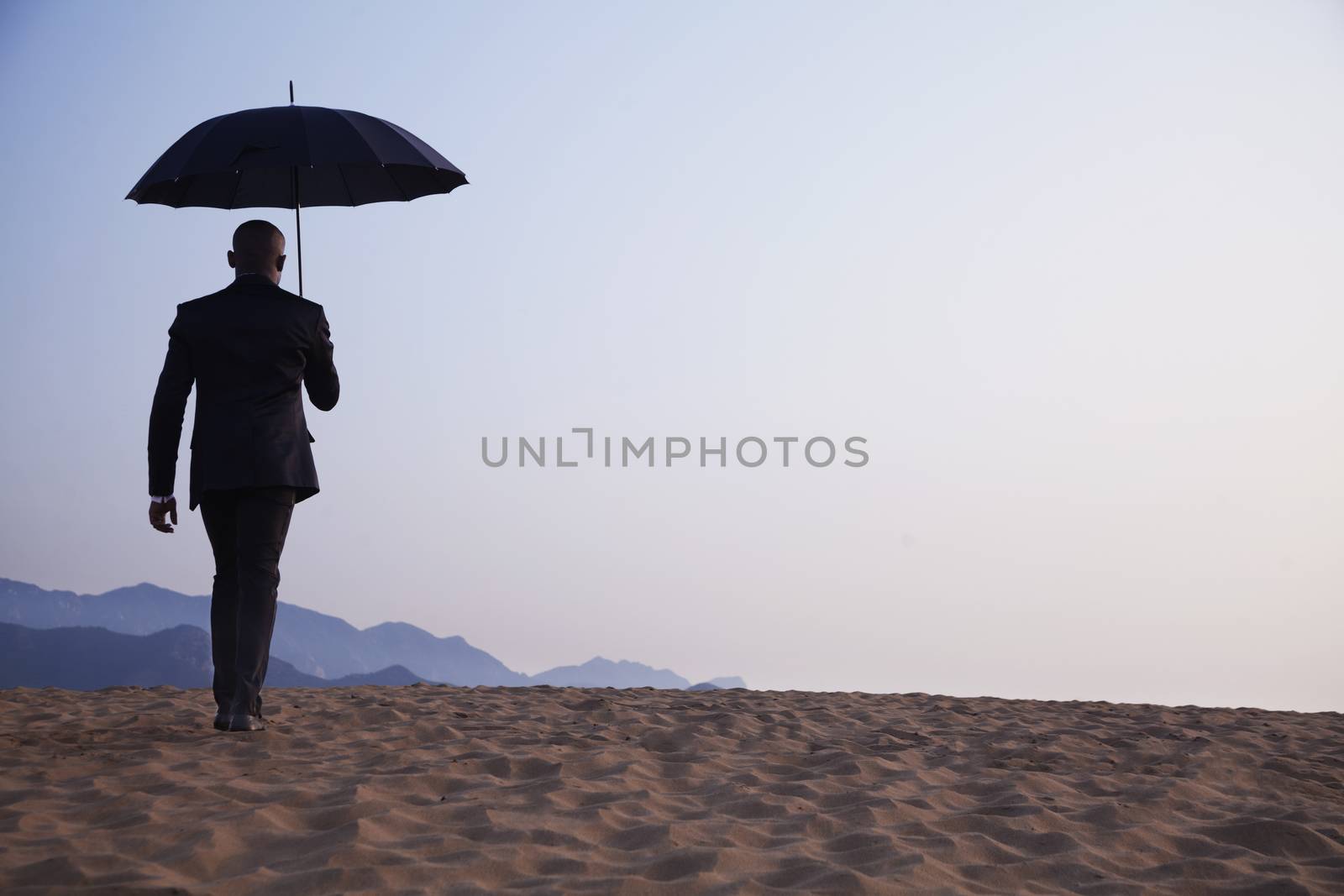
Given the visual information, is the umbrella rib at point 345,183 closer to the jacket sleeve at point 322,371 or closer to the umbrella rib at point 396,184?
the umbrella rib at point 396,184

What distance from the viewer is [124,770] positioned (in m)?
3.76

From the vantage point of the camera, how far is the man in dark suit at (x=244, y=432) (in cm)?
428

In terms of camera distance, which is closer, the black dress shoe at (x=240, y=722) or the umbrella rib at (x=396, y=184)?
the black dress shoe at (x=240, y=722)

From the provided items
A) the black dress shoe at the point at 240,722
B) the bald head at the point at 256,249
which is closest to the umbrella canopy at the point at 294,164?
the bald head at the point at 256,249

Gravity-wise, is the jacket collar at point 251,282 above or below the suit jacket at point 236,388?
above

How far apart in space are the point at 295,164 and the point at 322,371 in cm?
88

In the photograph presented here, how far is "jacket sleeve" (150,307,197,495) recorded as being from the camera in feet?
14.2

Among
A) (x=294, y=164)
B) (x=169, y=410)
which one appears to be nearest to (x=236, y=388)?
(x=169, y=410)

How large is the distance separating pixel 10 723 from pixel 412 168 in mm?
3312

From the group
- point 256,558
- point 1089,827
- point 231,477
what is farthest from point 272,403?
point 1089,827

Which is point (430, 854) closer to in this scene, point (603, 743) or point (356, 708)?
point (603, 743)

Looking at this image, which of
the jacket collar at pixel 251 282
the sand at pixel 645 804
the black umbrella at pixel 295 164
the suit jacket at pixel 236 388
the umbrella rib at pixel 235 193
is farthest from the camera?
the umbrella rib at pixel 235 193

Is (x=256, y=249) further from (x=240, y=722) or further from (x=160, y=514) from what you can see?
(x=240, y=722)

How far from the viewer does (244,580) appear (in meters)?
4.34
